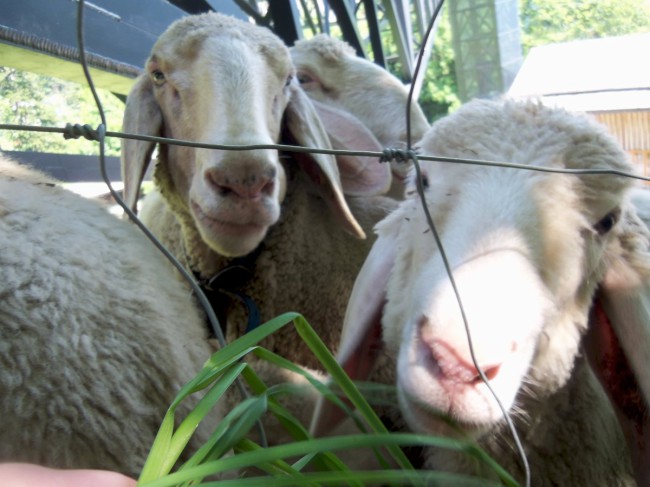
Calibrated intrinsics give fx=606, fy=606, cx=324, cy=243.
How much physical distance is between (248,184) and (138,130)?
0.56 metres

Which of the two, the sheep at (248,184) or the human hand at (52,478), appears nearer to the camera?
the human hand at (52,478)

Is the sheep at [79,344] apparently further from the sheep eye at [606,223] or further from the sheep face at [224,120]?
the sheep eye at [606,223]

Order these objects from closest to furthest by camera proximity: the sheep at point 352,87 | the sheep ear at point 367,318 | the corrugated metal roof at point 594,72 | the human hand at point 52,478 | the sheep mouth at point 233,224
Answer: the human hand at point 52,478 → the sheep ear at point 367,318 → the sheep mouth at point 233,224 → the corrugated metal roof at point 594,72 → the sheep at point 352,87

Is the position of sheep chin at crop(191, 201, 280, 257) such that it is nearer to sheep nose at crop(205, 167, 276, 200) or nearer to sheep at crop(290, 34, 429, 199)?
sheep nose at crop(205, 167, 276, 200)

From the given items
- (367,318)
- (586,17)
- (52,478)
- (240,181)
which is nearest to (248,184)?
(240,181)

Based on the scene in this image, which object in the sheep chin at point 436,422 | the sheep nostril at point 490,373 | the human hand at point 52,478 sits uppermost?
the human hand at point 52,478

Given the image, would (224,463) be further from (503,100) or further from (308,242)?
(308,242)

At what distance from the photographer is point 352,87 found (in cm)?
277

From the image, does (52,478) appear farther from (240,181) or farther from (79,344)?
(240,181)

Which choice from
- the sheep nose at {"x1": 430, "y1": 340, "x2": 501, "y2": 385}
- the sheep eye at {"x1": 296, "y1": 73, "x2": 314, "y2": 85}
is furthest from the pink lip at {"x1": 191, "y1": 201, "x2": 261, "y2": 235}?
the sheep eye at {"x1": 296, "y1": 73, "x2": 314, "y2": 85}

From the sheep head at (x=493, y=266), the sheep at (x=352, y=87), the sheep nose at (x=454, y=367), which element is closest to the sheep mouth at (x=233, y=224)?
the sheep head at (x=493, y=266)

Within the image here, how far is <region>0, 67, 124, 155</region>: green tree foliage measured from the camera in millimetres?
1623

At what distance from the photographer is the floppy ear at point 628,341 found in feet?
3.75

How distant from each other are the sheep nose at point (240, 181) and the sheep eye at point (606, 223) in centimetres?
74
